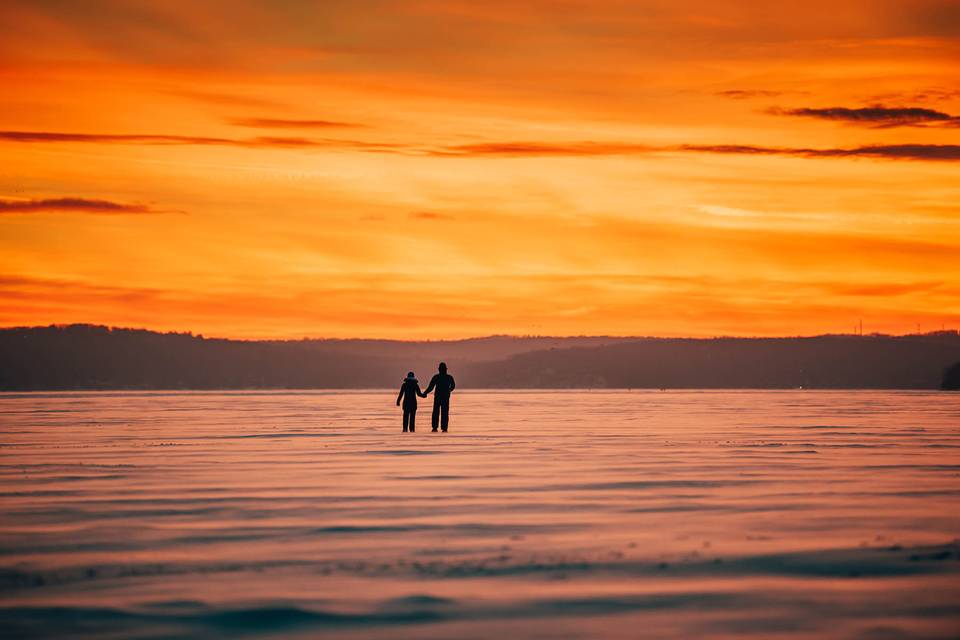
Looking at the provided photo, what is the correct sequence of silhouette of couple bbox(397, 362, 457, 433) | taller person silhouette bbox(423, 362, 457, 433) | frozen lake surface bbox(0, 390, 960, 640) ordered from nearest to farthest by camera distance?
1. frozen lake surface bbox(0, 390, 960, 640)
2. taller person silhouette bbox(423, 362, 457, 433)
3. silhouette of couple bbox(397, 362, 457, 433)

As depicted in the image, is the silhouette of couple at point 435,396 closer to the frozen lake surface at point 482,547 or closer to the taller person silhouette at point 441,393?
the taller person silhouette at point 441,393

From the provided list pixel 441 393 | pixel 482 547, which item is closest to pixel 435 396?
pixel 441 393

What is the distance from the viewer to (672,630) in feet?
29.4

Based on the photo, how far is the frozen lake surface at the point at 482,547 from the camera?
934cm

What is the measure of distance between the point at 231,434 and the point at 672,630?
3242 cm

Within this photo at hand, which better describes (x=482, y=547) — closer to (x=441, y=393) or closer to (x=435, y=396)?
(x=435, y=396)

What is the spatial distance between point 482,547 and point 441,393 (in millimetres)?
26245

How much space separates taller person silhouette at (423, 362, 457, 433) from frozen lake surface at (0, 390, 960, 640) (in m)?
11.8

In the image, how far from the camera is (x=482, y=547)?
42.1 feet

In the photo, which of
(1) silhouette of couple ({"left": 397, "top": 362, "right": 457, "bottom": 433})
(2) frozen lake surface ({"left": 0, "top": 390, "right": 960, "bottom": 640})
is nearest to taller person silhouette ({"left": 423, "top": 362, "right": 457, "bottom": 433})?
(1) silhouette of couple ({"left": 397, "top": 362, "right": 457, "bottom": 433})

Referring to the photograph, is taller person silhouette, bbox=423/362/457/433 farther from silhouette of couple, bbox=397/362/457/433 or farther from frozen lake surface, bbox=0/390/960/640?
frozen lake surface, bbox=0/390/960/640

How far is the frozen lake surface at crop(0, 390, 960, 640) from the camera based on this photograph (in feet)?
30.6

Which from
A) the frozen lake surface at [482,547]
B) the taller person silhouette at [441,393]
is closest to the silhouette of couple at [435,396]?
the taller person silhouette at [441,393]

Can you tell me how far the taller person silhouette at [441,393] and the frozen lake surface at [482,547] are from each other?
38.7 feet
